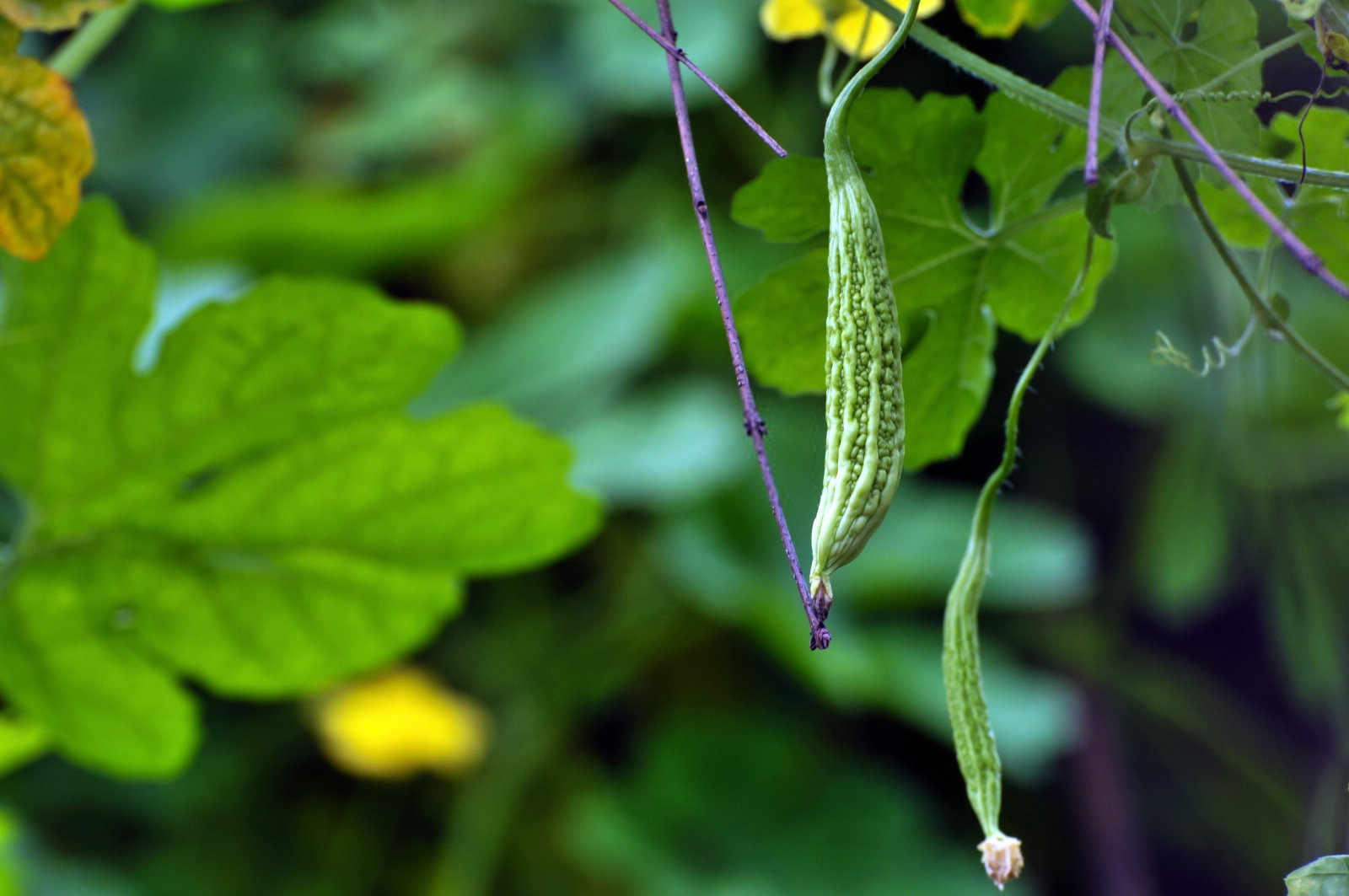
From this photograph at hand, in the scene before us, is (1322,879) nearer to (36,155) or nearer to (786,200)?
(786,200)

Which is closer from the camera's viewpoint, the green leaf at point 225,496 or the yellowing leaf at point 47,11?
the yellowing leaf at point 47,11

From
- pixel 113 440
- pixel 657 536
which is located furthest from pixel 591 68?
pixel 113 440

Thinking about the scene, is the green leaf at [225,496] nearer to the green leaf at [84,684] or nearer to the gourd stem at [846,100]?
the green leaf at [84,684]

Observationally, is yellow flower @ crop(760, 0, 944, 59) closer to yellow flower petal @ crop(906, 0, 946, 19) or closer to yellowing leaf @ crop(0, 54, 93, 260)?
yellow flower petal @ crop(906, 0, 946, 19)

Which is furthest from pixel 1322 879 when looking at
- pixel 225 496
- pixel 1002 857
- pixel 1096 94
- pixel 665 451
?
pixel 665 451

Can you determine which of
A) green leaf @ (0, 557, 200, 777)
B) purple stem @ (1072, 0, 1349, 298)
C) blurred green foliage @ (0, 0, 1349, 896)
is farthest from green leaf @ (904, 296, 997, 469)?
blurred green foliage @ (0, 0, 1349, 896)

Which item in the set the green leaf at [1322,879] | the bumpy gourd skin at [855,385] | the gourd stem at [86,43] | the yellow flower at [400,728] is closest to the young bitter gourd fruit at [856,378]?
the bumpy gourd skin at [855,385]
